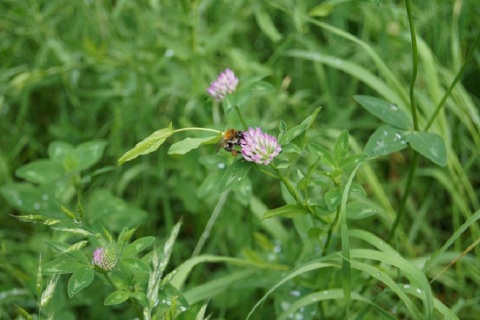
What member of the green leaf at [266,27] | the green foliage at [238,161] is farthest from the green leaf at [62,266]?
the green leaf at [266,27]

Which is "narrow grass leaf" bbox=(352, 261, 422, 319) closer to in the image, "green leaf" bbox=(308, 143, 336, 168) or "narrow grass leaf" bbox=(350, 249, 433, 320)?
"narrow grass leaf" bbox=(350, 249, 433, 320)

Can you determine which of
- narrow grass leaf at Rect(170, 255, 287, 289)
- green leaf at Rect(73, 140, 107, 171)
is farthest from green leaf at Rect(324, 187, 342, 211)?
green leaf at Rect(73, 140, 107, 171)

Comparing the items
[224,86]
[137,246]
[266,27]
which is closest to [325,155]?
[224,86]

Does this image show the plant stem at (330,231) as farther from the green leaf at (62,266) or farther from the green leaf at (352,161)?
the green leaf at (62,266)

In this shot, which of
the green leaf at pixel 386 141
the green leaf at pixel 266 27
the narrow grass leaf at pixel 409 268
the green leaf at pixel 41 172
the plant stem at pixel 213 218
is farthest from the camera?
the green leaf at pixel 266 27

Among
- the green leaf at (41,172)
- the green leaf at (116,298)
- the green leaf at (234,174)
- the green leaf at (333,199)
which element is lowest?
the green leaf at (41,172)

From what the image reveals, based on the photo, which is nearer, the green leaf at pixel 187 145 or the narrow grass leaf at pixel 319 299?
the green leaf at pixel 187 145
